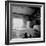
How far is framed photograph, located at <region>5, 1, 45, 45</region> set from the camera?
1200mm

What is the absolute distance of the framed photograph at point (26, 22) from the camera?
1.20 meters

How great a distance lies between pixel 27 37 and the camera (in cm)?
130

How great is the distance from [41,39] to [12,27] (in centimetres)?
64

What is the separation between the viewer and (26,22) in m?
1.29

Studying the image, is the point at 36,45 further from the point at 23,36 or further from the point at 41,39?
the point at 23,36

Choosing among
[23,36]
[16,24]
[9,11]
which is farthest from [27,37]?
[9,11]
